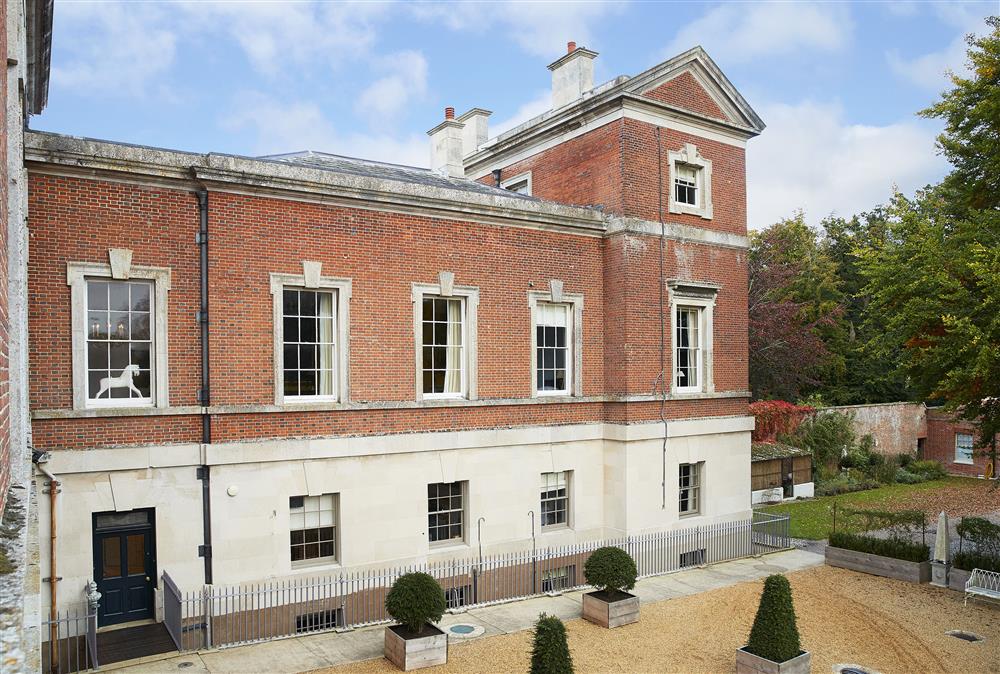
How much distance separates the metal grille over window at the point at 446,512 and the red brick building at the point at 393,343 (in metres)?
0.08

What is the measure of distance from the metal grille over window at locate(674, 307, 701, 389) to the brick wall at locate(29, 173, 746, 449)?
664mm

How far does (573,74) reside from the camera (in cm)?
2259

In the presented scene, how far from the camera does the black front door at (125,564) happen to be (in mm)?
13859

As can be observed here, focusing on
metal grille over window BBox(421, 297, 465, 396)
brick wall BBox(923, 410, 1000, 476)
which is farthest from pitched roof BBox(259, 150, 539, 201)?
brick wall BBox(923, 410, 1000, 476)

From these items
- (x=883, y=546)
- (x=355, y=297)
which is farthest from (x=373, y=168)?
(x=883, y=546)

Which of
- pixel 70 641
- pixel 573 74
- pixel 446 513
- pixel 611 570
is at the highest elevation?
pixel 573 74

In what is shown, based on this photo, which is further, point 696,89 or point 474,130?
point 474,130

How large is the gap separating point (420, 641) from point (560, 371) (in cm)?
880

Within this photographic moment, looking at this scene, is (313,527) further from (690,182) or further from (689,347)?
(690,182)

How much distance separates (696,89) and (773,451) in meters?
17.0

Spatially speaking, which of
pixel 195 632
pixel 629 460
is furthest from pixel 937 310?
pixel 195 632

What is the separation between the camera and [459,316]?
18250 mm

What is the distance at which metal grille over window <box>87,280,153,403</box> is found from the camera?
550 inches

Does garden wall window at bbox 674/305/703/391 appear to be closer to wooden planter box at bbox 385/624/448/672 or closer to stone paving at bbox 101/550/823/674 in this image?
stone paving at bbox 101/550/823/674
